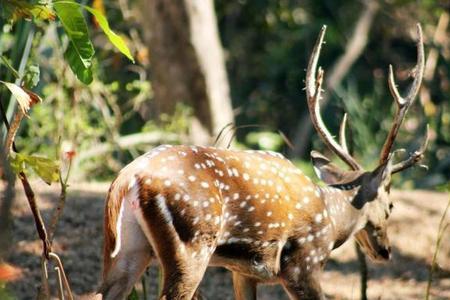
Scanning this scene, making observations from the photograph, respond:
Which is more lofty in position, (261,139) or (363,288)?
(261,139)

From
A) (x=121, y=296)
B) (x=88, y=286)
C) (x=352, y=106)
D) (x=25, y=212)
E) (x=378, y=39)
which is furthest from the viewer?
(x=378, y=39)

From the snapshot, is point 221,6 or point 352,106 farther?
point 221,6

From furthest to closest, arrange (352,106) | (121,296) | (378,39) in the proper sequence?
(378,39) → (352,106) → (121,296)

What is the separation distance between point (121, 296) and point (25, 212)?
9.61 feet

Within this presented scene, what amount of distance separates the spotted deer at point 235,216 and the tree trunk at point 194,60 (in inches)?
184

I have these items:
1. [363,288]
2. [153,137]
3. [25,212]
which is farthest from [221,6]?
[363,288]

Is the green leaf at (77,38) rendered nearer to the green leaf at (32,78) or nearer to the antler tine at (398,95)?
the green leaf at (32,78)

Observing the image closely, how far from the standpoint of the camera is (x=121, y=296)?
484cm

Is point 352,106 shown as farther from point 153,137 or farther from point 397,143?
point 153,137

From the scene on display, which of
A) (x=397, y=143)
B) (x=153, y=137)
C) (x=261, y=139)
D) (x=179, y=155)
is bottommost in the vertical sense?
(x=397, y=143)

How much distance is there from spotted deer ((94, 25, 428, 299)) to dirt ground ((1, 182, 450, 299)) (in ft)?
3.07

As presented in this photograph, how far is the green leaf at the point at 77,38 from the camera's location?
480 cm

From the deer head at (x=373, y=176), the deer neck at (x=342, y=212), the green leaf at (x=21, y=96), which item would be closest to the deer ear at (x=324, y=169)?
the deer head at (x=373, y=176)

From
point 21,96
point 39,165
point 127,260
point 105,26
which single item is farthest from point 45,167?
point 105,26
